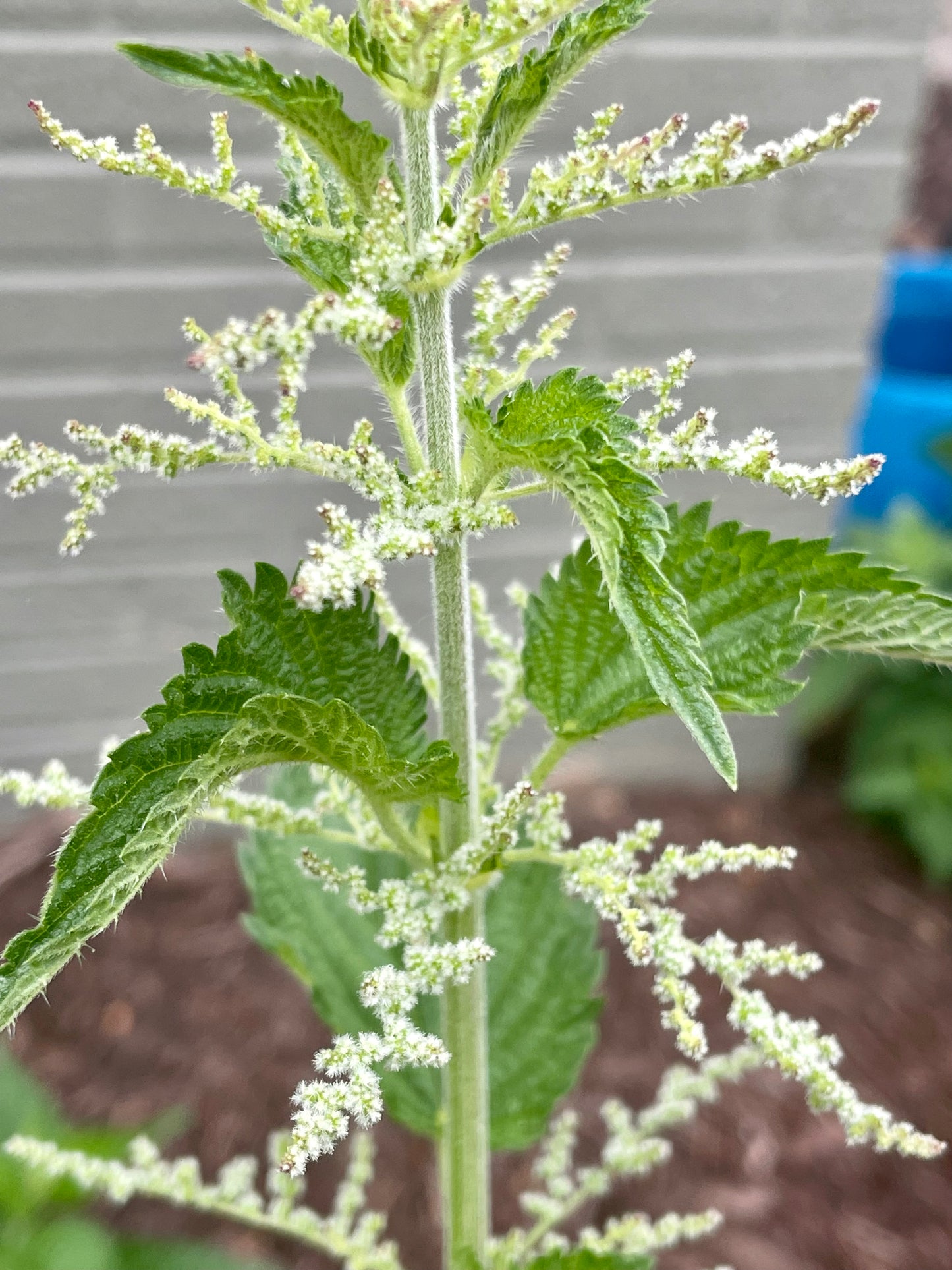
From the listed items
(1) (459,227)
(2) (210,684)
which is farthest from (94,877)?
(1) (459,227)

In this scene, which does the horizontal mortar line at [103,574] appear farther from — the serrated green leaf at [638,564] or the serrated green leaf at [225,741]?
the serrated green leaf at [638,564]

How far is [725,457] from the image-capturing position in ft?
1.14

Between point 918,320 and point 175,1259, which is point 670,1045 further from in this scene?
point 918,320

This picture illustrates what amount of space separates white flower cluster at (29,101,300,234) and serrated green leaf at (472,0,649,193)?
0.24ft

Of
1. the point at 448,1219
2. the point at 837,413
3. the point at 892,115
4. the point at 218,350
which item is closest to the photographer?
the point at 218,350

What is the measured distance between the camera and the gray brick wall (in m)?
1.12

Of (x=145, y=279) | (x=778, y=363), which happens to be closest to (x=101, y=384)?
(x=145, y=279)

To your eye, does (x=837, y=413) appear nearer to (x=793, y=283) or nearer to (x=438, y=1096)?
(x=793, y=283)

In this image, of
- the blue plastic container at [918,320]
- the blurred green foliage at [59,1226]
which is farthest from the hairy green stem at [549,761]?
the blue plastic container at [918,320]

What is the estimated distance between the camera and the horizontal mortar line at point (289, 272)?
1192mm

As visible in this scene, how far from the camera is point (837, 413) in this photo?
141 centimetres

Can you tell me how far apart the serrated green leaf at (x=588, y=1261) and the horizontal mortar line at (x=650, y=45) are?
41.8 inches

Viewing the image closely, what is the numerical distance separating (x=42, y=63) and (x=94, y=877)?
1.04 meters

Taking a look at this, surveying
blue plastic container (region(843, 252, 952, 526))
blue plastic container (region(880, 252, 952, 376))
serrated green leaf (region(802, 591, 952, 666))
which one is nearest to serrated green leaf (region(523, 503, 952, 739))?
serrated green leaf (region(802, 591, 952, 666))
